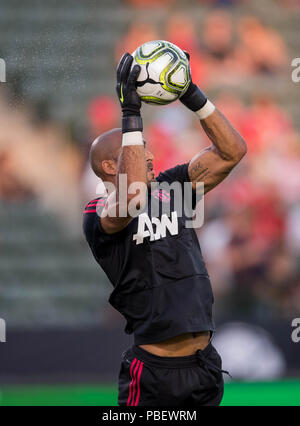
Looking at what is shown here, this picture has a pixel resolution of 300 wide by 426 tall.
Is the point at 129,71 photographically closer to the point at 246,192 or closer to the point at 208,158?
the point at 208,158

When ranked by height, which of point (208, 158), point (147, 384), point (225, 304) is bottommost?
point (147, 384)

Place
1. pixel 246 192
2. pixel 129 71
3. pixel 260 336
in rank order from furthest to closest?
pixel 246 192 < pixel 260 336 < pixel 129 71

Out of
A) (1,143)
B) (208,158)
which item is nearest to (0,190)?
(1,143)

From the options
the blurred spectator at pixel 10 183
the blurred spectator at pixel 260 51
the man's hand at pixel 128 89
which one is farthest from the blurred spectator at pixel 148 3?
the man's hand at pixel 128 89

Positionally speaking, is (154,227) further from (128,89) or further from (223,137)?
(128,89)

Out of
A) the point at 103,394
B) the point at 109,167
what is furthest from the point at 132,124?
the point at 103,394

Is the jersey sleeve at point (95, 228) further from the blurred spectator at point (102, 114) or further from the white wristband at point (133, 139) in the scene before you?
the blurred spectator at point (102, 114)

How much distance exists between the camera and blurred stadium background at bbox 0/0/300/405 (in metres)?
7.72

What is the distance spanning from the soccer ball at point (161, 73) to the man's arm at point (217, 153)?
28 cm

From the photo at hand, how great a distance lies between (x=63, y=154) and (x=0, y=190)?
914 mm

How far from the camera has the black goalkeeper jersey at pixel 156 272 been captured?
364cm

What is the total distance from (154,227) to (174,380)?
0.78m

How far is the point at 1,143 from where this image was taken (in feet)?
29.1

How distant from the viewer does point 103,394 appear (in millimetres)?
6977
